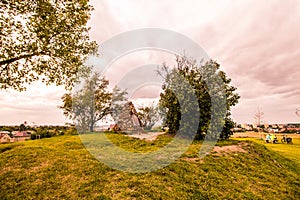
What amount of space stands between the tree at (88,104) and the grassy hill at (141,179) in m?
20.4

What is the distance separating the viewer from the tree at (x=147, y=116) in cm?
2671

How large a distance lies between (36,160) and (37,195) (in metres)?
3.72

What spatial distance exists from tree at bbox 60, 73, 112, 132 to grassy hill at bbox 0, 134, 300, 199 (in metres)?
20.4

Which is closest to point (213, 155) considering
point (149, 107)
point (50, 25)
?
point (50, 25)

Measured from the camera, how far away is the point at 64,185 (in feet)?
23.3

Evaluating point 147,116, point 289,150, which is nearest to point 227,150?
point 289,150

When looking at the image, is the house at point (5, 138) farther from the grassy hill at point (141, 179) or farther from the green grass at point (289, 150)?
the green grass at point (289, 150)

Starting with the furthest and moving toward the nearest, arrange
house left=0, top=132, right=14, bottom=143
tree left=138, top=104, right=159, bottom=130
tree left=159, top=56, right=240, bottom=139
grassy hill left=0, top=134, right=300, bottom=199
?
tree left=138, top=104, right=159, bottom=130, house left=0, top=132, right=14, bottom=143, tree left=159, top=56, right=240, bottom=139, grassy hill left=0, top=134, right=300, bottom=199

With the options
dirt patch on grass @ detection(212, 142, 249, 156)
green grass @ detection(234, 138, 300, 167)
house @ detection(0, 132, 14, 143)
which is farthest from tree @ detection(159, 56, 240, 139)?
house @ detection(0, 132, 14, 143)

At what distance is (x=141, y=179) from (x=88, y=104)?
26.1 metres

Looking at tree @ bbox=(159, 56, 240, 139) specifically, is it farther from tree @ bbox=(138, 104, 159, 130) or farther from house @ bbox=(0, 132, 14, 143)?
house @ bbox=(0, 132, 14, 143)

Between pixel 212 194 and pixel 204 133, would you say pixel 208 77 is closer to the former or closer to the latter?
pixel 204 133

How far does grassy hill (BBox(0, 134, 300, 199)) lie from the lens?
662 centimetres

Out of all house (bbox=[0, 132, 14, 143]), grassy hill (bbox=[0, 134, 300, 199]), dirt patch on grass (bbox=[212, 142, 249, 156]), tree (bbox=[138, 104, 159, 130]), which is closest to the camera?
grassy hill (bbox=[0, 134, 300, 199])
